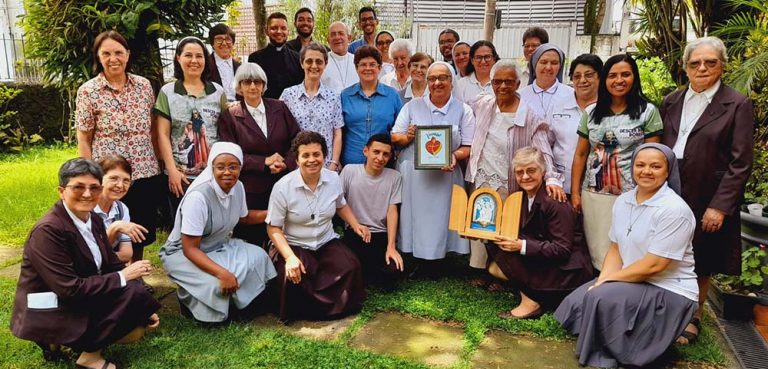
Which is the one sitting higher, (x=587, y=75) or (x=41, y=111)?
(x=587, y=75)

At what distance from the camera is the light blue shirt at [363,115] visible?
4.68m

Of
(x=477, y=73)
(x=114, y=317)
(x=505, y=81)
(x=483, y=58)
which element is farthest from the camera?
(x=477, y=73)

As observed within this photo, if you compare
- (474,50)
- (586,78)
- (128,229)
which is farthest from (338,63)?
(128,229)

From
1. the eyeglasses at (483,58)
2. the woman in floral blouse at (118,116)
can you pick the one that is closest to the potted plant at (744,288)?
the eyeglasses at (483,58)

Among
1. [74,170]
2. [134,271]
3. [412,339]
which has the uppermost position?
[74,170]

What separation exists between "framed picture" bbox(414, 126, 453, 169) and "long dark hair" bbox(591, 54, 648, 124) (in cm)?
105

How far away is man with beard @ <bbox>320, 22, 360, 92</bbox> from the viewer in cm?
547

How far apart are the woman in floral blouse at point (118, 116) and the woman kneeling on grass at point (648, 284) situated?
3286mm

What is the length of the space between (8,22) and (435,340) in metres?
13.9

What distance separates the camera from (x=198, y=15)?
5164mm

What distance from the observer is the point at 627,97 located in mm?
3734

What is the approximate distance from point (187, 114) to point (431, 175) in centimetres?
194

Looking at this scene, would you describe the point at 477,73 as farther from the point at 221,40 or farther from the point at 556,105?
the point at 221,40

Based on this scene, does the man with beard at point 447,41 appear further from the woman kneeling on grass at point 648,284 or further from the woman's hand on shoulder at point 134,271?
the woman's hand on shoulder at point 134,271
